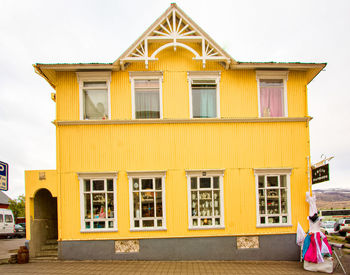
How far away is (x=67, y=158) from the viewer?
38.4ft

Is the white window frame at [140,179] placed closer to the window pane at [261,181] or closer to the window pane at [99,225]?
the window pane at [99,225]

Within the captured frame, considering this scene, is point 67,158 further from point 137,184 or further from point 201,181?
point 201,181

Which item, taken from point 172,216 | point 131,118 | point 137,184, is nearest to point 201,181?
point 172,216

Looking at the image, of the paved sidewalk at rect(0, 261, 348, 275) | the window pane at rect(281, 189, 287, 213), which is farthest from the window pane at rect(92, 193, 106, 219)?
the window pane at rect(281, 189, 287, 213)

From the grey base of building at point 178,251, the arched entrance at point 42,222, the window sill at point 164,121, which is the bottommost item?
the grey base of building at point 178,251

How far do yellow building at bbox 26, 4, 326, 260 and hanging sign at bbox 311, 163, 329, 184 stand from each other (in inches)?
13.4

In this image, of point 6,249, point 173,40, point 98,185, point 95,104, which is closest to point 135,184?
point 98,185

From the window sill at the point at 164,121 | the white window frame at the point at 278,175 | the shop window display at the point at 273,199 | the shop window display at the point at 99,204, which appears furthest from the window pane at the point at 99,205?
the shop window display at the point at 273,199

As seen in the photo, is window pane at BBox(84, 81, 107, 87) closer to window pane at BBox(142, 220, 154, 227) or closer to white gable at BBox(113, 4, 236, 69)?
white gable at BBox(113, 4, 236, 69)

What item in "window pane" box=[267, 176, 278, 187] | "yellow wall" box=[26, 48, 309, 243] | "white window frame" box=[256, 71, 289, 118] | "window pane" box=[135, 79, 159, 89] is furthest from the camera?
"white window frame" box=[256, 71, 289, 118]

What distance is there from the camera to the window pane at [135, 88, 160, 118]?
39.4ft

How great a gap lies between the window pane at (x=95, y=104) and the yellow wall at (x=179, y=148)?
0.42 meters

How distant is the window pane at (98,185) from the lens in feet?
38.2

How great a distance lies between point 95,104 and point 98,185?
132 inches
